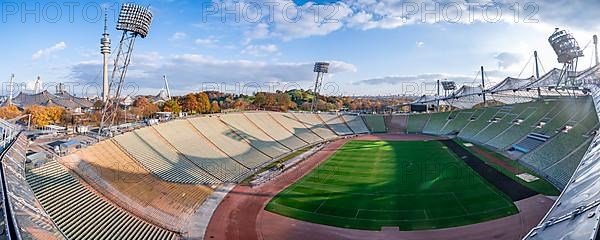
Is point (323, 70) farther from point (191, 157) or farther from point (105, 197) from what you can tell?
point (105, 197)

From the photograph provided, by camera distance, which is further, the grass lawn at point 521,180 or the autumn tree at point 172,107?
the autumn tree at point 172,107

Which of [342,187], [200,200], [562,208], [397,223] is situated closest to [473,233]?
[397,223]

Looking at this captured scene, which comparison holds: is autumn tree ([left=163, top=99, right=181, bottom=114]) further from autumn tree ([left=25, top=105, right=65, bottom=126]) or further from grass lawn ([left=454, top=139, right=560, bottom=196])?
grass lawn ([left=454, top=139, right=560, bottom=196])

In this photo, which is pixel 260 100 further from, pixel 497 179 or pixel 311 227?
pixel 311 227

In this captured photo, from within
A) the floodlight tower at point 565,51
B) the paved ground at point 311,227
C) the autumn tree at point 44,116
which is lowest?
the paved ground at point 311,227

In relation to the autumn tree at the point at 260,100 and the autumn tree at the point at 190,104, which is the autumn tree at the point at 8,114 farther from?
the autumn tree at the point at 260,100

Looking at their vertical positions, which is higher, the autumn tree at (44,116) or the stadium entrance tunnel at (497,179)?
the autumn tree at (44,116)

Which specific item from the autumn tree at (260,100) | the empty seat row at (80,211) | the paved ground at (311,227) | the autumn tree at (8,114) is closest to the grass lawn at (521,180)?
the paved ground at (311,227)
